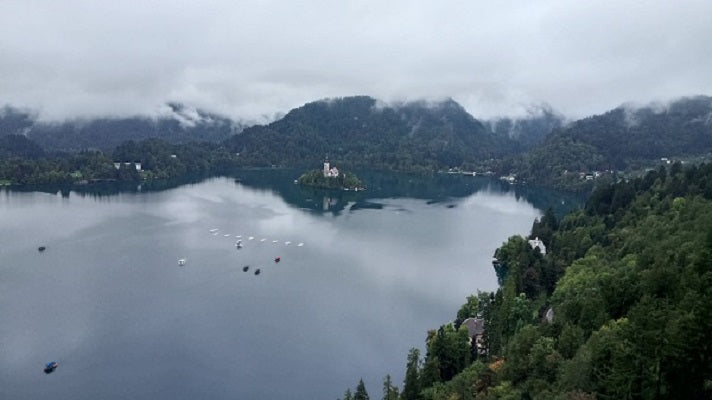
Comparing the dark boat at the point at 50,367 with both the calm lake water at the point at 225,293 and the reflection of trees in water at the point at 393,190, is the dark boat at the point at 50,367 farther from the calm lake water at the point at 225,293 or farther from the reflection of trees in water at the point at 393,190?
the reflection of trees in water at the point at 393,190

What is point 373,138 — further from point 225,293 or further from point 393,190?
point 225,293

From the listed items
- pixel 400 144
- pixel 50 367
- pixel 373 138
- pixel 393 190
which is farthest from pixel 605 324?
pixel 373 138

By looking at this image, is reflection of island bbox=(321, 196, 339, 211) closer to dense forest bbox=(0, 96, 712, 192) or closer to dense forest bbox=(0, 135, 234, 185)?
dense forest bbox=(0, 96, 712, 192)

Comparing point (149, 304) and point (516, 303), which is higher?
point (516, 303)

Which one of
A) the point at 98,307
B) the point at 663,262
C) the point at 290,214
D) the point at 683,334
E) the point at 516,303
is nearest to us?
the point at 683,334

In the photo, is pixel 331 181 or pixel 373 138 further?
pixel 373 138

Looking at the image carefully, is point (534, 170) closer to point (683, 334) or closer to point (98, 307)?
point (98, 307)

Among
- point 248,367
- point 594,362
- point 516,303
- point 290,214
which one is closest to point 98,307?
point 248,367

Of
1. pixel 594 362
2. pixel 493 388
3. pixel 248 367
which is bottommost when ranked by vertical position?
pixel 248 367

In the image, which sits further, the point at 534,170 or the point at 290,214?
the point at 534,170
